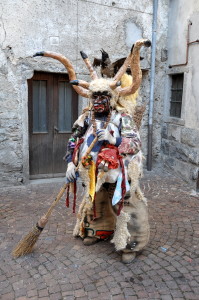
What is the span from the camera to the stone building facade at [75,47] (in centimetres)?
541

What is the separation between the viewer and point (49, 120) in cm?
622

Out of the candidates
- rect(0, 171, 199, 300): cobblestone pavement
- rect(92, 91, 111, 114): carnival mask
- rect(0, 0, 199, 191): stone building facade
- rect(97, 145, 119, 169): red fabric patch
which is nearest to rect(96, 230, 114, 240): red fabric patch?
rect(0, 171, 199, 300): cobblestone pavement

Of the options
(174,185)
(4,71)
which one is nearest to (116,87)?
(4,71)

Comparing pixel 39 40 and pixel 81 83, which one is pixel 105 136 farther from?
pixel 39 40

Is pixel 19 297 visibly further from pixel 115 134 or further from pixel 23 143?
pixel 23 143

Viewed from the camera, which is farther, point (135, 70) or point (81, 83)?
point (81, 83)

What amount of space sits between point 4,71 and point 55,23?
1.37 m

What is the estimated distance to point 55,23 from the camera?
5621mm

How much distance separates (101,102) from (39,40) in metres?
3.20

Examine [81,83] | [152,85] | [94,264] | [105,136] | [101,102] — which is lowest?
[94,264]

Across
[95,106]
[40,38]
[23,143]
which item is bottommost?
[23,143]

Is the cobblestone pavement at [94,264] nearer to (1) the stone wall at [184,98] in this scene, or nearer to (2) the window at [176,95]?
(1) the stone wall at [184,98]

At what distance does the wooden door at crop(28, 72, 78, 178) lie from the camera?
607 centimetres

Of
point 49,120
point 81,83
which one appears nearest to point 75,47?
point 49,120
